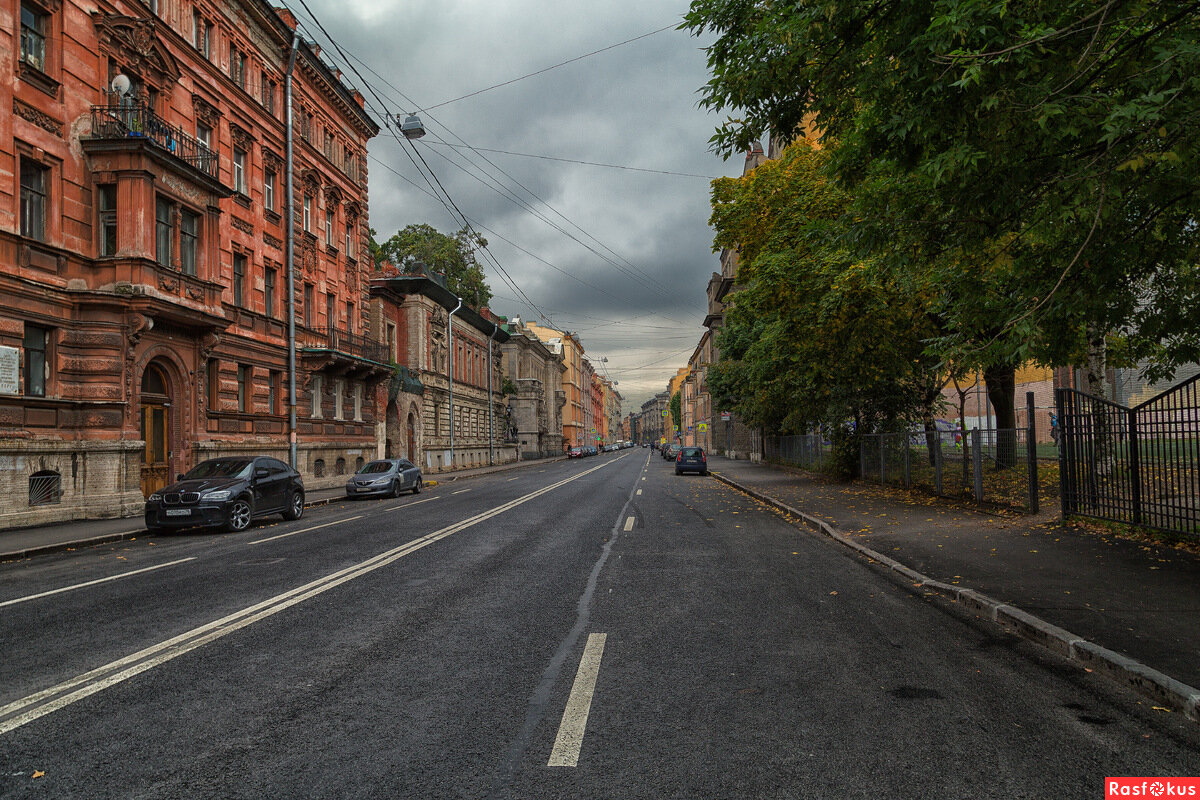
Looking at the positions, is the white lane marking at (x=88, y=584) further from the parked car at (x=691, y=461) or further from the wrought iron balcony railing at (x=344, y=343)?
the parked car at (x=691, y=461)

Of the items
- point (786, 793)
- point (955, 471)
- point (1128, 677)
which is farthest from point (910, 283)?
point (786, 793)

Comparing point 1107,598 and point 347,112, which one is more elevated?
point 347,112

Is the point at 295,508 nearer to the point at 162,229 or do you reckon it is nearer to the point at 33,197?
the point at 162,229

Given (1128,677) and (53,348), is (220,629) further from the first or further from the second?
(53,348)

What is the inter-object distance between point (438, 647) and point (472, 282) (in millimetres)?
55208

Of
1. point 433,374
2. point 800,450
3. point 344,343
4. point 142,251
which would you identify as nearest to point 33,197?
point 142,251

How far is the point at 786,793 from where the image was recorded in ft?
10.5

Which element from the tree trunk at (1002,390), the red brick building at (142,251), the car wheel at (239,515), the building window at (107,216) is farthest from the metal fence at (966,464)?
the building window at (107,216)

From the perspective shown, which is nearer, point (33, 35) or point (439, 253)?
point (33, 35)

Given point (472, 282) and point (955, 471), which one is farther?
point (472, 282)

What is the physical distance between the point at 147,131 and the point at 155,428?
7.86 meters

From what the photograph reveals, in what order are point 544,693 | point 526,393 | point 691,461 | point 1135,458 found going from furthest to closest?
point 526,393
point 691,461
point 1135,458
point 544,693

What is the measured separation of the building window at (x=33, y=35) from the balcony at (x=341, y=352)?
12669 mm

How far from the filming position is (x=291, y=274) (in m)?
26.0
